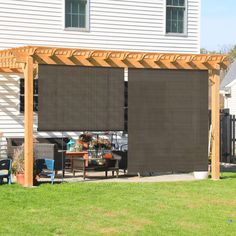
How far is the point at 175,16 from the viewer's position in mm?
21391

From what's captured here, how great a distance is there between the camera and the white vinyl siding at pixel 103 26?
18859 mm

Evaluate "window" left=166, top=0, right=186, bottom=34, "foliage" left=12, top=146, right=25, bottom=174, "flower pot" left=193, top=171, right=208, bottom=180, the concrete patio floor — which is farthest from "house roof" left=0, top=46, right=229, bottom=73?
"window" left=166, top=0, right=186, bottom=34

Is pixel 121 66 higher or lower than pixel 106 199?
higher

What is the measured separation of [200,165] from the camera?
16.1 metres

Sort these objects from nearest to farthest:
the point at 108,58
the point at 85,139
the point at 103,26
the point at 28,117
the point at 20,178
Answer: the point at 28,117, the point at 20,178, the point at 108,58, the point at 85,139, the point at 103,26

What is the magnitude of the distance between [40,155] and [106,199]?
393 centimetres

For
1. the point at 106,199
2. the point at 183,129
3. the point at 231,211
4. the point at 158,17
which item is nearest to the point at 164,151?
the point at 183,129

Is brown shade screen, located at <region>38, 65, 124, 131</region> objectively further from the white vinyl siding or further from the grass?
the white vinyl siding

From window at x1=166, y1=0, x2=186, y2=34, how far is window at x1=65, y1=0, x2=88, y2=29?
120 inches

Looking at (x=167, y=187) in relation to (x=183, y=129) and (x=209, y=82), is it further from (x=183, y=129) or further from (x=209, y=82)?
(x=209, y=82)

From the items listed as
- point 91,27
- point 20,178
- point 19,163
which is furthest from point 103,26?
point 20,178

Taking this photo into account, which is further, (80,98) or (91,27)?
(91,27)

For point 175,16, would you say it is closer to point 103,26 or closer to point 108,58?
point 103,26

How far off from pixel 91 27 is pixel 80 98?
5.42 metres
